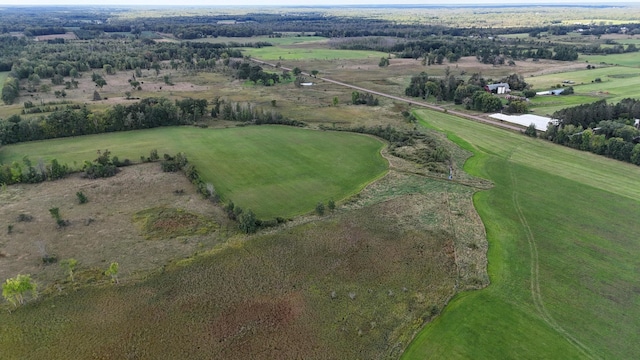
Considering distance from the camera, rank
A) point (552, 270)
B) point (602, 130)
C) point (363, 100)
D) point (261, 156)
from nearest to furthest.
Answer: point (552, 270) < point (261, 156) < point (602, 130) < point (363, 100)

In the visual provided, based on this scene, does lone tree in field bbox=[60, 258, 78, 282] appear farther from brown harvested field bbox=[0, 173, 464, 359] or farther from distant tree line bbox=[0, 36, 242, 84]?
distant tree line bbox=[0, 36, 242, 84]

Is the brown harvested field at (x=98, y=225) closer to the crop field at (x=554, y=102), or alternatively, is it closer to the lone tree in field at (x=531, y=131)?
the lone tree in field at (x=531, y=131)

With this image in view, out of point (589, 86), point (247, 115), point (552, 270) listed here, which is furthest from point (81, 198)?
point (589, 86)

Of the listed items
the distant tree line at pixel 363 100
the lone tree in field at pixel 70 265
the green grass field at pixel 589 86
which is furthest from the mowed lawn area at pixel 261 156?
the green grass field at pixel 589 86

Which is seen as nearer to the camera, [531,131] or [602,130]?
[602,130]

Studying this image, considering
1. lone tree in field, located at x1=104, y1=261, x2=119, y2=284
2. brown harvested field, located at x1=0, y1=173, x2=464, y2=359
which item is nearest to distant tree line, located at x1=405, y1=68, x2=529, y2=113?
brown harvested field, located at x1=0, y1=173, x2=464, y2=359

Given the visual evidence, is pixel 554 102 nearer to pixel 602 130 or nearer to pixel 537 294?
pixel 602 130
